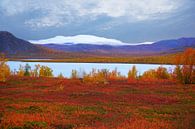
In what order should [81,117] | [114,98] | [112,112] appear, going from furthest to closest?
[114,98] < [112,112] < [81,117]

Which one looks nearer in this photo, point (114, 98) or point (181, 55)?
point (114, 98)

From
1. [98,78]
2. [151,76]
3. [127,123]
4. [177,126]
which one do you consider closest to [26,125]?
[127,123]

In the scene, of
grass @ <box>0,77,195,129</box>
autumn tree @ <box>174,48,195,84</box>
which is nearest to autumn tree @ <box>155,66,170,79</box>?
autumn tree @ <box>174,48,195,84</box>

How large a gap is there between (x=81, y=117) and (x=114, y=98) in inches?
279

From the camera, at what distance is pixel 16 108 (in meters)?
16.2

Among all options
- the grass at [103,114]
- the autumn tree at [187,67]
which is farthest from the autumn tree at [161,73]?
the grass at [103,114]

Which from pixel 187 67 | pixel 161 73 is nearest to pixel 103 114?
pixel 187 67

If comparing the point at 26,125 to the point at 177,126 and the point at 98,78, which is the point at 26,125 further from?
the point at 98,78

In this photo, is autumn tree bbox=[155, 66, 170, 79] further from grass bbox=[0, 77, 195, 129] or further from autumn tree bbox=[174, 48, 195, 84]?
grass bbox=[0, 77, 195, 129]

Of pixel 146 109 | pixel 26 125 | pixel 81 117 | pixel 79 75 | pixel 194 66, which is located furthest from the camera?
pixel 79 75

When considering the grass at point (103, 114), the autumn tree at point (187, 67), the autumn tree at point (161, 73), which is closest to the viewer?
the grass at point (103, 114)

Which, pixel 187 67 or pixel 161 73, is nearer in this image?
pixel 187 67

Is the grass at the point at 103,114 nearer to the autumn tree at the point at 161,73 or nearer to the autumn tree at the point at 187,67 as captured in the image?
the autumn tree at the point at 187,67

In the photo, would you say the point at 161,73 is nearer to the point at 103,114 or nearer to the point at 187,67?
the point at 187,67
